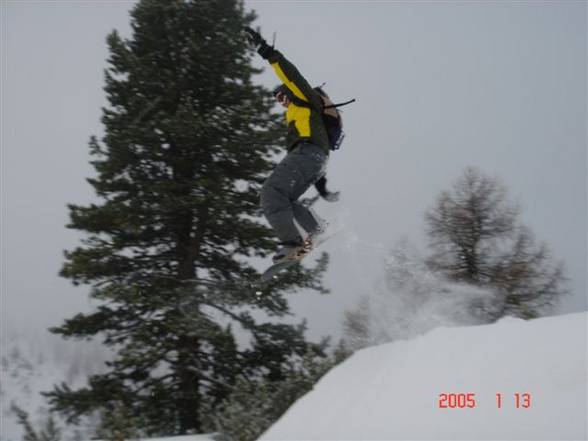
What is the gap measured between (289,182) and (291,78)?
1.25m

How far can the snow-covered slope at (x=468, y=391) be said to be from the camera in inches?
144

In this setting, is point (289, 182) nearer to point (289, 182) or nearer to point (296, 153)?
point (289, 182)

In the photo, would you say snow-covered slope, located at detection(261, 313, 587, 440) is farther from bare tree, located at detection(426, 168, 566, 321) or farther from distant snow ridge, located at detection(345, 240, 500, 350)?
bare tree, located at detection(426, 168, 566, 321)

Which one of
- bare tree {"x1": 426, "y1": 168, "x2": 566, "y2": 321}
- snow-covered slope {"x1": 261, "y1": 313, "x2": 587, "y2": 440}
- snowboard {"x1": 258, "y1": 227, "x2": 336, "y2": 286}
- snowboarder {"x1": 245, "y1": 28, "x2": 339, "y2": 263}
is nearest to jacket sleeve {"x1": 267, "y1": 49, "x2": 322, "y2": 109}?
snowboarder {"x1": 245, "y1": 28, "x2": 339, "y2": 263}

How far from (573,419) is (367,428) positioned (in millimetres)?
1641

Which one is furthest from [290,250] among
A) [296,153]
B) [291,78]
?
[291,78]

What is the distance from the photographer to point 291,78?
5.54 meters

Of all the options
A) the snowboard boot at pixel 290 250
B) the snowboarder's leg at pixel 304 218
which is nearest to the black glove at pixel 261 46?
the snowboarder's leg at pixel 304 218

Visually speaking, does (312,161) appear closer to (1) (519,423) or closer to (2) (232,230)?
(1) (519,423)

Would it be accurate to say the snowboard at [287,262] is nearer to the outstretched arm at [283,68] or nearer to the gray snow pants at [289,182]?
the gray snow pants at [289,182]

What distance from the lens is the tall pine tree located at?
10680 millimetres

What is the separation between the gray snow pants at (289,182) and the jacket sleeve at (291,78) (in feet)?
1.92
